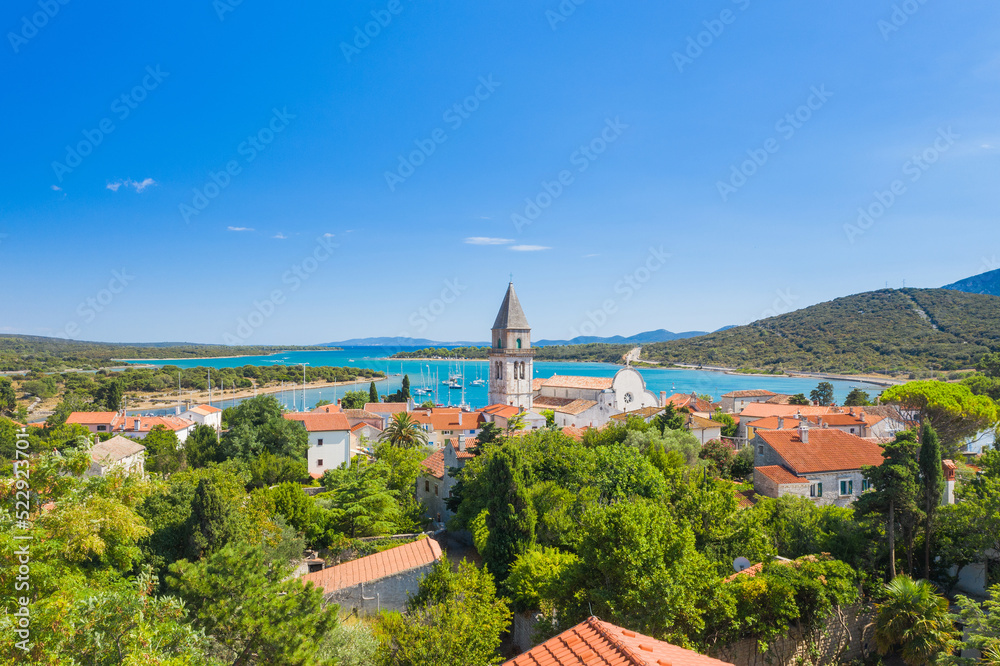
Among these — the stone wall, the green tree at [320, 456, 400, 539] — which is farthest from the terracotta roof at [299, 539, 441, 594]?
the stone wall

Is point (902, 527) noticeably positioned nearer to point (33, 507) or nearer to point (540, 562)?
point (540, 562)

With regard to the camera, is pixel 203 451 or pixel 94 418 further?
pixel 94 418

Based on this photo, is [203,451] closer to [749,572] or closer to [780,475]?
[780,475]

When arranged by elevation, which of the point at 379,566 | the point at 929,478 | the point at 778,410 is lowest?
the point at 379,566

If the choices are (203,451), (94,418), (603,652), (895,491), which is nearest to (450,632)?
(603,652)

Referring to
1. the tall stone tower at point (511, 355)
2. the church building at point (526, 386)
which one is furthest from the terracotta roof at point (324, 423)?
the tall stone tower at point (511, 355)

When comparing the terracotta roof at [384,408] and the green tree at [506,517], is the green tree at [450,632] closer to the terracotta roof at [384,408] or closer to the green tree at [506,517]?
the green tree at [506,517]
